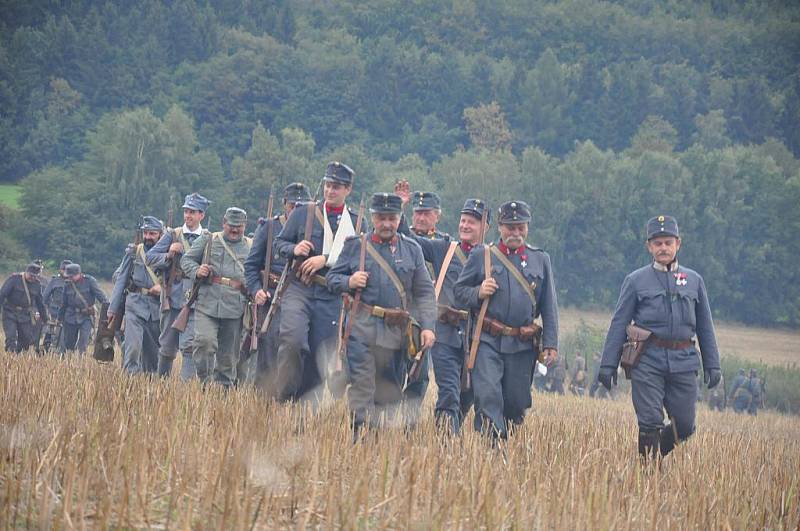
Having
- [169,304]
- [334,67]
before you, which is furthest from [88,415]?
[334,67]

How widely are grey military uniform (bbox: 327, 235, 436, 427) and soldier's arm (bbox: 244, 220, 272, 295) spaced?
158 cm

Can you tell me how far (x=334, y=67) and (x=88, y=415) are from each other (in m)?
116

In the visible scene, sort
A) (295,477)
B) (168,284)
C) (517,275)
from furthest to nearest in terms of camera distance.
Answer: (168,284) < (517,275) < (295,477)

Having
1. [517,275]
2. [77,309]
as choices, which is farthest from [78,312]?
[517,275]

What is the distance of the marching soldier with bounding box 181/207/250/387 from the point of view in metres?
13.1

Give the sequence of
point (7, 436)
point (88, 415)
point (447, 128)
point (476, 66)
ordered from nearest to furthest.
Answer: point (7, 436) → point (88, 415) → point (447, 128) → point (476, 66)

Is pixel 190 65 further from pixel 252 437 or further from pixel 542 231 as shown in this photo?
pixel 252 437

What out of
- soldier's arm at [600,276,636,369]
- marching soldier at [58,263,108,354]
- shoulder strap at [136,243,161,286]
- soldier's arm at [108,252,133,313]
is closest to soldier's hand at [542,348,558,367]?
soldier's arm at [600,276,636,369]

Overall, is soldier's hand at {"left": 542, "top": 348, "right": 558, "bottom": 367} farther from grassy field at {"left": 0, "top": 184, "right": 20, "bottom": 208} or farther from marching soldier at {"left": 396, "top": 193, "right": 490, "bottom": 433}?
grassy field at {"left": 0, "top": 184, "right": 20, "bottom": 208}

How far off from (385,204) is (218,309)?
11.7 ft

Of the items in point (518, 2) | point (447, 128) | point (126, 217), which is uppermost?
point (518, 2)

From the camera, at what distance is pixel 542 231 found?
269 feet

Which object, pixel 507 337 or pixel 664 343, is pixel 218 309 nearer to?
pixel 507 337

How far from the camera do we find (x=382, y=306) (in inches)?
393
